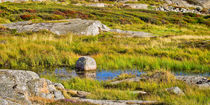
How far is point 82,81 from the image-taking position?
40.5 ft

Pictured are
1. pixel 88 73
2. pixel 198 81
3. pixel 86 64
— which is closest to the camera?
pixel 198 81

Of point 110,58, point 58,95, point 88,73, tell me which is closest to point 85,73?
point 88,73

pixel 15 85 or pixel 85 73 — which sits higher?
pixel 15 85

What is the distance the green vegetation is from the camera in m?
8.65

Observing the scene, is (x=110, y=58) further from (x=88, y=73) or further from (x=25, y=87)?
(x=25, y=87)

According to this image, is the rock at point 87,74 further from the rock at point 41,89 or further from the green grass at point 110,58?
the rock at point 41,89

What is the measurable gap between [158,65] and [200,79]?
519cm

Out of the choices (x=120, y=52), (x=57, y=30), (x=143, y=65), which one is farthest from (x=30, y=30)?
(x=143, y=65)

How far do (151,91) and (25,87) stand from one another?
459 centimetres

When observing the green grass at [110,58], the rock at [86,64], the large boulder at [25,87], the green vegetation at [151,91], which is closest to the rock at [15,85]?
the large boulder at [25,87]

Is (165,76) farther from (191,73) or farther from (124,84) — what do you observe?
(191,73)

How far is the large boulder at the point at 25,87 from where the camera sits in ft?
24.9

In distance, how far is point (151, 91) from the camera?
10352 millimetres

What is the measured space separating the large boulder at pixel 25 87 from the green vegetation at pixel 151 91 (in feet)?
4.55
